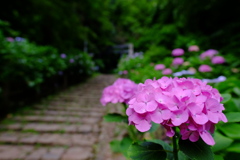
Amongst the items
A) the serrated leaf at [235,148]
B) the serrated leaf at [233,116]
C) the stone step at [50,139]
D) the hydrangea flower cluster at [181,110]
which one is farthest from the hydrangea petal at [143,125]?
the stone step at [50,139]

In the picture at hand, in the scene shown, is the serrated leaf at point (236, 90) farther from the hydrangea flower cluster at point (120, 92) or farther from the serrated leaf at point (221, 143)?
the hydrangea flower cluster at point (120, 92)

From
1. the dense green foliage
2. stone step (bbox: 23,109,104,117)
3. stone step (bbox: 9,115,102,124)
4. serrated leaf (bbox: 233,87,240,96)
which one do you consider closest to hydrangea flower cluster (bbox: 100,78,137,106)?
serrated leaf (bbox: 233,87,240,96)

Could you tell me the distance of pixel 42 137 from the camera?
247cm

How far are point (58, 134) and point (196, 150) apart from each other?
7.77 feet

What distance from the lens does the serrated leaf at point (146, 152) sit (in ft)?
1.81

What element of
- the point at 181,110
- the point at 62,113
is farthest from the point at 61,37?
the point at 181,110

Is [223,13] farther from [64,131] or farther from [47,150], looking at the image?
[47,150]

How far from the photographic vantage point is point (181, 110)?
482mm

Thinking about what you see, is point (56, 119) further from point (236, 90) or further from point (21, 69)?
point (236, 90)

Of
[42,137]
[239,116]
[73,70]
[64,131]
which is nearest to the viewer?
[239,116]

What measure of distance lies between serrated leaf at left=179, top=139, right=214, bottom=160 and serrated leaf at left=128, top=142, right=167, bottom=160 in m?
0.08

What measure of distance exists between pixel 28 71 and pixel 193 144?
334 cm

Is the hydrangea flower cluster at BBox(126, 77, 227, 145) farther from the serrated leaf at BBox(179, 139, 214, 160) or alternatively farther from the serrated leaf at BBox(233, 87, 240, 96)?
the serrated leaf at BBox(233, 87, 240, 96)

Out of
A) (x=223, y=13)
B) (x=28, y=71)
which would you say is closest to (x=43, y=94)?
(x=28, y=71)
